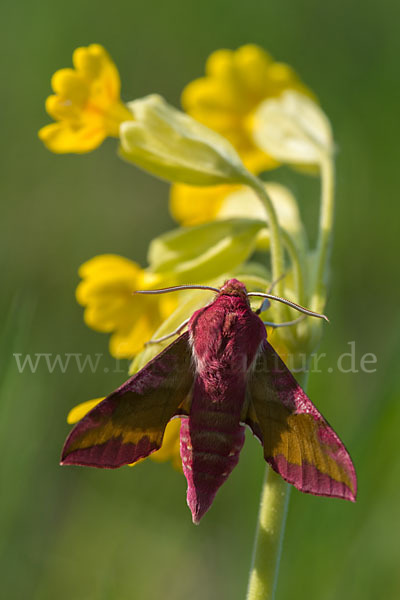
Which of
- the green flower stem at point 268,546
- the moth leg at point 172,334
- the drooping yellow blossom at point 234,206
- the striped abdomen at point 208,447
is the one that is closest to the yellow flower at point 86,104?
the drooping yellow blossom at point 234,206

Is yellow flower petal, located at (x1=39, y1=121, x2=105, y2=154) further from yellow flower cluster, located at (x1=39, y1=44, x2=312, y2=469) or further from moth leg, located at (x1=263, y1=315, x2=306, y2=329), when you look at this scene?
moth leg, located at (x1=263, y1=315, x2=306, y2=329)

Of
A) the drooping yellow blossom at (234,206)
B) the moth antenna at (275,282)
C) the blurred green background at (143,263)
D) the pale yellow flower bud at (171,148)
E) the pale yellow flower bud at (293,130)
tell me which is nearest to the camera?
the moth antenna at (275,282)

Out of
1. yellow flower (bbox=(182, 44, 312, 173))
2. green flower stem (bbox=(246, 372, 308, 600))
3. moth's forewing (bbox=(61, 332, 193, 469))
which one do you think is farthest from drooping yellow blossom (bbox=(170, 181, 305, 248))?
green flower stem (bbox=(246, 372, 308, 600))

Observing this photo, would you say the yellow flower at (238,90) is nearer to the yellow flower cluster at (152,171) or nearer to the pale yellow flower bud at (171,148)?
the yellow flower cluster at (152,171)

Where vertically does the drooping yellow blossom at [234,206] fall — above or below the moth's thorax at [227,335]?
above

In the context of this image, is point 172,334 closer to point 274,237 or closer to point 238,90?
point 274,237

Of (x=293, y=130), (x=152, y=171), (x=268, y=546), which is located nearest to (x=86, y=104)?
(x=152, y=171)
